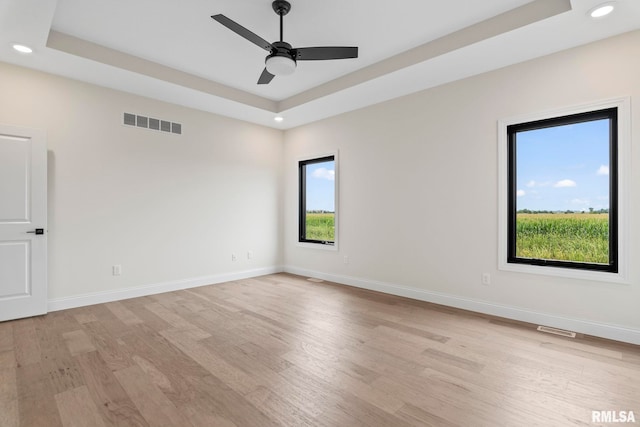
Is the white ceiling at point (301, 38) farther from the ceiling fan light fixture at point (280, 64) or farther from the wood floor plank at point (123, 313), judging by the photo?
the wood floor plank at point (123, 313)

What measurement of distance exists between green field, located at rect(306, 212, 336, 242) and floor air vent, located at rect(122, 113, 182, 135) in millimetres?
2667

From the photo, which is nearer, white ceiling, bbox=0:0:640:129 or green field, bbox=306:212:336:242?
white ceiling, bbox=0:0:640:129

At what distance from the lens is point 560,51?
316cm

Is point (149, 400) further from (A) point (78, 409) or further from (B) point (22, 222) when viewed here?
(B) point (22, 222)

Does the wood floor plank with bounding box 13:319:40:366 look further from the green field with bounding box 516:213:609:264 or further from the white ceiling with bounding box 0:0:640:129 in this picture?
the green field with bounding box 516:213:609:264

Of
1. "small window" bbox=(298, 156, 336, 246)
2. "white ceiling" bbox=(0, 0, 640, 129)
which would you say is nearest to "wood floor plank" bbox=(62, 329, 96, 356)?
"white ceiling" bbox=(0, 0, 640, 129)

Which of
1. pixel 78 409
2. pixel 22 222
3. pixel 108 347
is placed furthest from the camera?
pixel 22 222

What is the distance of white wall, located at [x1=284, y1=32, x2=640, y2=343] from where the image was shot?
9.67ft

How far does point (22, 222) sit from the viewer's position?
3.44 metres

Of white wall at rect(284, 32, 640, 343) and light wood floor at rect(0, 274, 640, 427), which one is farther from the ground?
white wall at rect(284, 32, 640, 343)

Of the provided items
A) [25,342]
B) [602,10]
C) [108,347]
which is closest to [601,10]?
[602,10]

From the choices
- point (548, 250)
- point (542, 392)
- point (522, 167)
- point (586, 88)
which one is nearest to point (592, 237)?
point (548, 250)

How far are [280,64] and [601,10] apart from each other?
2.67m

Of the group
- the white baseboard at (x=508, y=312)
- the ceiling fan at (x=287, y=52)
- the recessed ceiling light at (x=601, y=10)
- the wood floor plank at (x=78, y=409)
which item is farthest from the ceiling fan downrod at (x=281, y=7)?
the white baseboard at (x=508, y=312)
